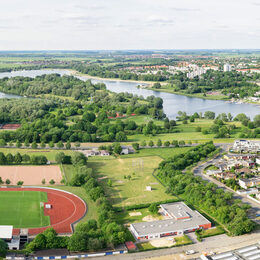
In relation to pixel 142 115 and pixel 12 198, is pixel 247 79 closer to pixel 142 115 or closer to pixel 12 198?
pixel 142 115

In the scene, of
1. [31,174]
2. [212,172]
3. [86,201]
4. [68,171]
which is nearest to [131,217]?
[86,201]

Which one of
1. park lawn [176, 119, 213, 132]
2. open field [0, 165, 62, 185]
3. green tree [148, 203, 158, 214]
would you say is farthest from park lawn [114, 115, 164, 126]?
green tree [148, 203, 158, 214]

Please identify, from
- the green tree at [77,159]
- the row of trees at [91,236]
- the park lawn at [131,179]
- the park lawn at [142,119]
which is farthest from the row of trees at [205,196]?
the park lawn at [142,119]

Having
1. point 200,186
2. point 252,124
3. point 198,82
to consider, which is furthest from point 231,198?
point 198,82

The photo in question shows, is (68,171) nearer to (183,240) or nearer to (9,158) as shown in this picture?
(9,158)

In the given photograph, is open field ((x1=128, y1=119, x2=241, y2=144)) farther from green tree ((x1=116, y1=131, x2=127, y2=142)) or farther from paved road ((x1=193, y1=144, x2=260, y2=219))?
paved road ((x1=193, y1=144, x2=260, y2=219))

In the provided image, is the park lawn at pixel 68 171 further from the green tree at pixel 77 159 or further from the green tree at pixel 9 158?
the green tree at pixel 9 158

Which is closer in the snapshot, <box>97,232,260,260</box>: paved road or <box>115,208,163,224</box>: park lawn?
<box>97,232,260,260</box>: paved road
